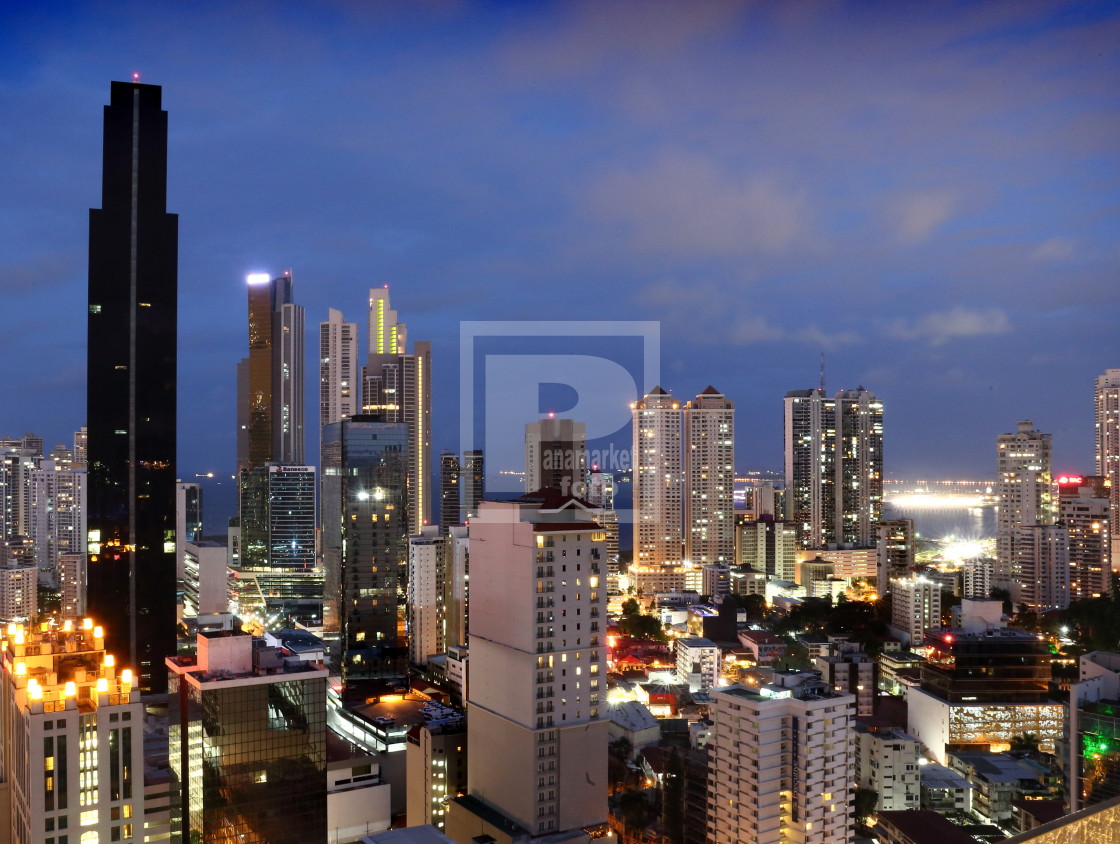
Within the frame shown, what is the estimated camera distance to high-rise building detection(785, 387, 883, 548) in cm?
2544

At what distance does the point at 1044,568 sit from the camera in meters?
18.9

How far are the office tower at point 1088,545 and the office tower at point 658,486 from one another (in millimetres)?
9183

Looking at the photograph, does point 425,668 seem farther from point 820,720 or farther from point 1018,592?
point 1018,592

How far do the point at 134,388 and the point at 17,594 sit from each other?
813 cm

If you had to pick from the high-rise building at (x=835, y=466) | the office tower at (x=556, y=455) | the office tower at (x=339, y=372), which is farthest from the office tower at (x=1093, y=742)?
the office tower at (x=339, y=372)

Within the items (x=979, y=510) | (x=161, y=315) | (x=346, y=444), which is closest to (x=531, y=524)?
(x=161, y=315)

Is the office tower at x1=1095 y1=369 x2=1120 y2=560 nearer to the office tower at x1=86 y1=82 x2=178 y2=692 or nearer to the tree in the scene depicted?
the tree

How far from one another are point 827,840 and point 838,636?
32.7ft

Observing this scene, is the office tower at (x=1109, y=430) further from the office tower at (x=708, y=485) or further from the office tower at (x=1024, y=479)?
the office tower at (x=708, y=485)

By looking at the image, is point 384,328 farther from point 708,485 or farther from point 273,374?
point 708,485

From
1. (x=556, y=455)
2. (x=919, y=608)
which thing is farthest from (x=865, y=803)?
(x=919, y=608)

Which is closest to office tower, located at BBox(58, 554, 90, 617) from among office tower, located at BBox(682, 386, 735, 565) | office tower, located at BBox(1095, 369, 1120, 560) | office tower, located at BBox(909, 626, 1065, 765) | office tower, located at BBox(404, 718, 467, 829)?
office tower, located at BBox(404, 718, 467, 829)

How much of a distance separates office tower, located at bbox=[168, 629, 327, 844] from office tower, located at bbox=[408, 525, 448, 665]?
25.4 ft

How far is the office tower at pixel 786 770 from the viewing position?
21.8ft
